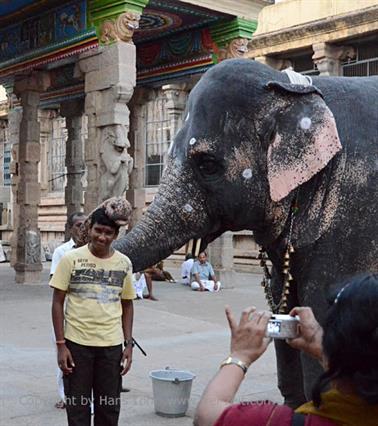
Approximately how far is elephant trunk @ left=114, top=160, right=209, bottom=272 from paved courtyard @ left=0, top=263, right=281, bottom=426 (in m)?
2.31

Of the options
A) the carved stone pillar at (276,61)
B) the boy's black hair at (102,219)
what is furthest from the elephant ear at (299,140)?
the carved stone pillar at (276,61)

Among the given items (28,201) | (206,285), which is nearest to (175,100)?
(28,201)

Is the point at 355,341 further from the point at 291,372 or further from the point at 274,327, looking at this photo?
the point at 291,372

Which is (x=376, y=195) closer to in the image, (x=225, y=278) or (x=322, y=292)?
(x=322, y=292)

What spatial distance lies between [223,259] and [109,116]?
4843mm

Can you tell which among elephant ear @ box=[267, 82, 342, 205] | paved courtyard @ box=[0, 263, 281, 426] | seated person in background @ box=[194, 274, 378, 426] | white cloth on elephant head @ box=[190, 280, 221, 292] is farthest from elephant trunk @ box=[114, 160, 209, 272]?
white cloth on elephant head @ box=[190, 280, 221, 292]

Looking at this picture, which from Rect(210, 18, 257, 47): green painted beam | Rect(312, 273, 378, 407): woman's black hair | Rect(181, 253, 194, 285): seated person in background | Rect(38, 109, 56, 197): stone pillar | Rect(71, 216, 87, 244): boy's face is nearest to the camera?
Rect(312, 273, 378, 407): woman's black hair

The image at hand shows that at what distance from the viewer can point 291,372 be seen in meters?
3.60

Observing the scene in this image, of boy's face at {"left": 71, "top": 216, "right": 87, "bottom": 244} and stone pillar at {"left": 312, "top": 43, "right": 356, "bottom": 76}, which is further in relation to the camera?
stone pillar at {"left": 312, "top": 43, "right": 356, "bottom": 76}

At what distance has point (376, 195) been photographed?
316 centimetres

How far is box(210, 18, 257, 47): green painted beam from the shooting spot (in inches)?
510

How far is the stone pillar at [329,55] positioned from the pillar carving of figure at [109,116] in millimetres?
7396

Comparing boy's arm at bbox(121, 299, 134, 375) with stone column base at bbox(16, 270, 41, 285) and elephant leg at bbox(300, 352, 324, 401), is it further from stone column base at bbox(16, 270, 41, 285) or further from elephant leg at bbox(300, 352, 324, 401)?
stone column base at bbox(16, 270, 41, 285)

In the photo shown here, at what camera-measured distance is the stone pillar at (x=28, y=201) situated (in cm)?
1441
